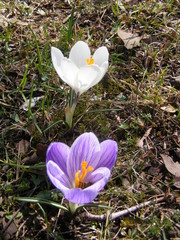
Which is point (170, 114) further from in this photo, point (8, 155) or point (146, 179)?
point (8, 155)

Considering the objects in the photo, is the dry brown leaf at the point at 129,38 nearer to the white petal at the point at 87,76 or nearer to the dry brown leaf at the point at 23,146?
the white petal at the point at 87,76

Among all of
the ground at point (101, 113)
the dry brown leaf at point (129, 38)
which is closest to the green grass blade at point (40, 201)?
the ground at point (101, 113)

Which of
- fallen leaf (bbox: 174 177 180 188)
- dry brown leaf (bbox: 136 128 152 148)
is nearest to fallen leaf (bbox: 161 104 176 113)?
dry brown leaf (bbox: 136 128 152 148)

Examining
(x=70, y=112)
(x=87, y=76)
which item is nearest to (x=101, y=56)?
(x=87, y=76)

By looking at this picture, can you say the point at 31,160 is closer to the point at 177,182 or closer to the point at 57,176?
the point at 57,176

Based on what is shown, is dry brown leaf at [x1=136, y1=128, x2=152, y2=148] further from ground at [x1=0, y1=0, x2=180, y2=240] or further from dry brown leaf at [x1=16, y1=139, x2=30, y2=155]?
dry brown leaf at [x1=16, y1=139, x2=30, y2=155]

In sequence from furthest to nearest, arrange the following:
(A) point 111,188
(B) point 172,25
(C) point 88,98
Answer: (B) point 172,25, (C) point 88,98, (A) point 111,188

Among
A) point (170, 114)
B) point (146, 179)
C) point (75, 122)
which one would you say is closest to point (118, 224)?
point (146, 179)

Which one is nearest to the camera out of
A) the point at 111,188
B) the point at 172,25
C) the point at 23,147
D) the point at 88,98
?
the point at 111,188
